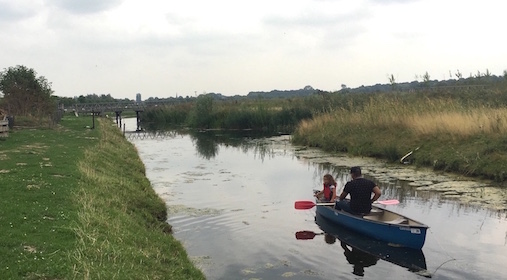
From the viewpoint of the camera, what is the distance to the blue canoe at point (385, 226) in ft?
32.6

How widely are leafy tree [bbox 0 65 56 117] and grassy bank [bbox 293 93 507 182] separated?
22.0 m

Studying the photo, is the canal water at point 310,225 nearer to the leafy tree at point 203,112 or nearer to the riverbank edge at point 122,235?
the riverbank edge at point 122,235

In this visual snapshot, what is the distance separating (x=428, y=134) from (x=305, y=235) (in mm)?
13065

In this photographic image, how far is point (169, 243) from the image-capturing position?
30.5ft

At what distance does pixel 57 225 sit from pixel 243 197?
28.3ft

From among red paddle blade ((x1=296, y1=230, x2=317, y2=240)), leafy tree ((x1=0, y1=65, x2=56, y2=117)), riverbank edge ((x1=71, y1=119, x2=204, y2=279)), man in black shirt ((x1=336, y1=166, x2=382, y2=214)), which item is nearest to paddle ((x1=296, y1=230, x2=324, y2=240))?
red paddle blade ((x1=296, y1=230, x2=317, y2=240))

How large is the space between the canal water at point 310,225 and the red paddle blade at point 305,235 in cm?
3

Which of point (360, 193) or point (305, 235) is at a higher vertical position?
point (360, 193)

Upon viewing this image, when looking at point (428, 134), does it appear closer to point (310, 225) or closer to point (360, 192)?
point (310, 225)

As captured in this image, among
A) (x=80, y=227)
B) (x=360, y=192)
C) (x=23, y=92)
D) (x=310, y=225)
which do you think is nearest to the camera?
(x=80, y=227)

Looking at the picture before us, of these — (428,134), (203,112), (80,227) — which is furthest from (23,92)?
(80,227)

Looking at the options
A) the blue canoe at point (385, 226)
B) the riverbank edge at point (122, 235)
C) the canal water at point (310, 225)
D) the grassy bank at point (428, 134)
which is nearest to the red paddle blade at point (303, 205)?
the canal water at point (310, 225)

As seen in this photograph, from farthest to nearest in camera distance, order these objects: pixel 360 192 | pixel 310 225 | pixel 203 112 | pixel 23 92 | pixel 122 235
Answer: pixel 203 112 < pixel 23 92 < pixel 310 225 < pixel 360 192 < pixel 122 235

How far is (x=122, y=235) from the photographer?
829 centimetres
